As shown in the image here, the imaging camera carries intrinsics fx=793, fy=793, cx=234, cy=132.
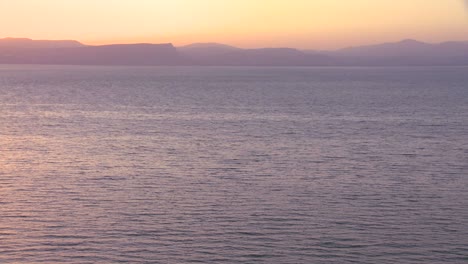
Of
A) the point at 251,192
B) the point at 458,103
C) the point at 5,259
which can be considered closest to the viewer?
the point at 5,259

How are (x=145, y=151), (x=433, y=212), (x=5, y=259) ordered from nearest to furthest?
(x=5, y=259)
(x=433, y=212)
(x=145, y=151)

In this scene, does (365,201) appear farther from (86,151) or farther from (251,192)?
(86,151)

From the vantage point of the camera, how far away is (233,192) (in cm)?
2759

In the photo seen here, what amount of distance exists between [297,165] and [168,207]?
9.65 m

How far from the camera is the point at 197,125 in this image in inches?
2046

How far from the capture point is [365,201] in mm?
26281

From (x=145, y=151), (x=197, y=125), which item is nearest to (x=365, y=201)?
(x=145, y=151)

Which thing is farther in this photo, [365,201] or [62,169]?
A: [62,169]

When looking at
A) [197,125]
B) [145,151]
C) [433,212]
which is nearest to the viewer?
[433,212]

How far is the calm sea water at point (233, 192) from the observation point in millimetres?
20938

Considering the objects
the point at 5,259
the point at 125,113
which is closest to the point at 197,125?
the point at 125,113

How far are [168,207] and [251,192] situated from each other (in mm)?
3582

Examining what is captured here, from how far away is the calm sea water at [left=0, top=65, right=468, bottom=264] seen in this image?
20.9 meters

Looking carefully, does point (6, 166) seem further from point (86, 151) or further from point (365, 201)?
point (365, 201)
